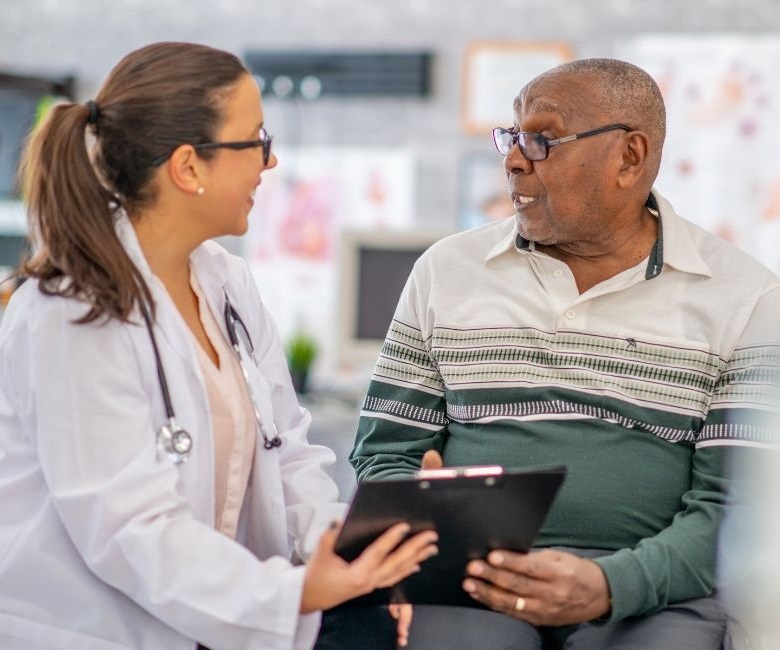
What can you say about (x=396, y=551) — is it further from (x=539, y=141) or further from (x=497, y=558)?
(x=539, y=141)

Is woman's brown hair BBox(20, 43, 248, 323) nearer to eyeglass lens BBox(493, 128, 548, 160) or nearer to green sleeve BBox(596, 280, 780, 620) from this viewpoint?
eyeglass lens BBox(493, 128, 548, 160)

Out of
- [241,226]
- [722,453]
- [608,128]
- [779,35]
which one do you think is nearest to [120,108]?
[241,226]

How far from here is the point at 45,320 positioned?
1.32 meters

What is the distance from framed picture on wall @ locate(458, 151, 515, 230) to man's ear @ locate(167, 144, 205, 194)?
3.01 metres

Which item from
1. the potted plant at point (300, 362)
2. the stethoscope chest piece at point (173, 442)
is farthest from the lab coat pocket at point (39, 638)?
the potted plant at point (300, 362)

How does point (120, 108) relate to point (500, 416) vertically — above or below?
above

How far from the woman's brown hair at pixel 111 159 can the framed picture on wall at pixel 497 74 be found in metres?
3.04

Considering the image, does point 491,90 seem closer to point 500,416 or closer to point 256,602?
point 500,416

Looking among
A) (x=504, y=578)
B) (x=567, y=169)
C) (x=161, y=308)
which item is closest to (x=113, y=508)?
(x=161, y=308)

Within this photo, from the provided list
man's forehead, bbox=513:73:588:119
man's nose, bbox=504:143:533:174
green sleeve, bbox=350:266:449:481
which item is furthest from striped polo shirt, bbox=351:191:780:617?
man's forehead, bbox=513:73:588:119

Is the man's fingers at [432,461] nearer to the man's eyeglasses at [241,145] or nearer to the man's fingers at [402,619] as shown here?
the man's fingers at [402,619]

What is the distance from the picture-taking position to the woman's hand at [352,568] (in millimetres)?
1311

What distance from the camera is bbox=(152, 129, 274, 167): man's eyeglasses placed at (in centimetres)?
143

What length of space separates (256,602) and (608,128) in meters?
0.98
